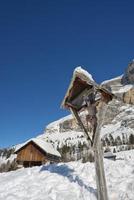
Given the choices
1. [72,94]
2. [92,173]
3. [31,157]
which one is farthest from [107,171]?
[31,157]

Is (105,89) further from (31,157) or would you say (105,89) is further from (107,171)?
(31,157)

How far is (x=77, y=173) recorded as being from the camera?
1274 cm

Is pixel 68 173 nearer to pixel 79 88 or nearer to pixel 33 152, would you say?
pixel 79 88

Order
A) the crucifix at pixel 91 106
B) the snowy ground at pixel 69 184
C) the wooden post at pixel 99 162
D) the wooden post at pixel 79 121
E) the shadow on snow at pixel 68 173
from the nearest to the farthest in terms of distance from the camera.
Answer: the wooden post at pixel 99 162 → the crucifix at pixel 91 106 → the snowy ground at pixel 69 184 → the wooden post at pixel 79 121 → the shadow on snow at pixel 68 173

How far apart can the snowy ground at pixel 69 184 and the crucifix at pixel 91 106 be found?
0.97m

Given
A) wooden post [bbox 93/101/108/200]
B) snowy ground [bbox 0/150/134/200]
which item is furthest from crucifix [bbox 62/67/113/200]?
snowy ground [bbox 0/150/134/200]

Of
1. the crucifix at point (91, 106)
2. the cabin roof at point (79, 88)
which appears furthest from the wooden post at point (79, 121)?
the cabin roof at point (79, 88)

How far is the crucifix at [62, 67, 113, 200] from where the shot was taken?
962 cm

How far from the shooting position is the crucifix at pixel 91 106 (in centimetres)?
962

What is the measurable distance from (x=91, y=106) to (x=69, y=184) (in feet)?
11.2

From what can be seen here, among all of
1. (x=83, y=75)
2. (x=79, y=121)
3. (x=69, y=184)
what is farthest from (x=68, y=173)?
(x=83, y=75)

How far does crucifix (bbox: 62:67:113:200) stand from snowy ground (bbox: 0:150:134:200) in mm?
970

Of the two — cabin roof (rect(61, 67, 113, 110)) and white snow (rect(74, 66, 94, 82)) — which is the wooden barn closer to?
cabin roof (rect(61, 67, 113, 110))

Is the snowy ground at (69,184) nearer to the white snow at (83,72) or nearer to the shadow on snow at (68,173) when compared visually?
the shadow on snow at (68,173)
